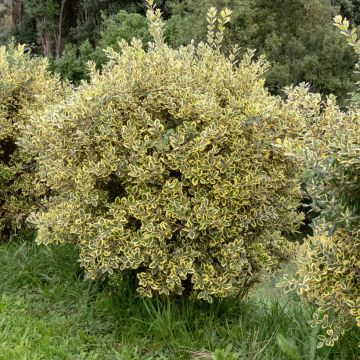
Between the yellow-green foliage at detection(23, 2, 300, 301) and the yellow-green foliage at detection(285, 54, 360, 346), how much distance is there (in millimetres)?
566

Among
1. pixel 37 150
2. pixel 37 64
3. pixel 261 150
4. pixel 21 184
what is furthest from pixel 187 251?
pixel 37 64

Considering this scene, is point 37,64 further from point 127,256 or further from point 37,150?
point 127,256

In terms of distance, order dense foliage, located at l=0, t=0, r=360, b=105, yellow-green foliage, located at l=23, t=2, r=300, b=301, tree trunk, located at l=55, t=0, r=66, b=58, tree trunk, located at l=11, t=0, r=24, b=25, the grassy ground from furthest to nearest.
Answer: tree trunk, located at l=11, t=0, r=24, b=25 < tree trunk, located at l=55, t=0, r=66, b=58 < dense foliage, located at l=0, t=0, r=360, b=105 < yellow-green foliage, located at l=23, t=2, r=300, b=301 < the grassy ground

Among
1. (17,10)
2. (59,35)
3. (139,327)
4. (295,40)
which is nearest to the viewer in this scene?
(139,327)

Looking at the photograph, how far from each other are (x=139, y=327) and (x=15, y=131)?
2.64m

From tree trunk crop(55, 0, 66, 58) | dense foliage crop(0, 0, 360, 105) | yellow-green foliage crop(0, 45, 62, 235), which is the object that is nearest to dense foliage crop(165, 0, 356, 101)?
dense foliage crop(0, 0, 360, 105)

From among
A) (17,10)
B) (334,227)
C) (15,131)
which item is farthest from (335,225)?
(17,10)

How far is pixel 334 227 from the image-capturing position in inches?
111

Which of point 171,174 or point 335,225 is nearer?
point 335,225

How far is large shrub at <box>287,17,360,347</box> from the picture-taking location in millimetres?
2674

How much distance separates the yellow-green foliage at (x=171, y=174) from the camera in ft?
11.7

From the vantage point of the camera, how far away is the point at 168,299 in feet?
12.1

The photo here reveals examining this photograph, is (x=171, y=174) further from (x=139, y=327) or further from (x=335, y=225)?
(x=335, y=225)

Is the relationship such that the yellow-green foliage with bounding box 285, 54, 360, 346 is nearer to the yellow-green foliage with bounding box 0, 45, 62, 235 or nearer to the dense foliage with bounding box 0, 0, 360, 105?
the yellow-green foliage with bounding box 0, 45, 62, 235
